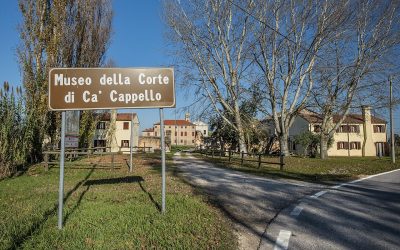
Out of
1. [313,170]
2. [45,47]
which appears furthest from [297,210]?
[45,47]

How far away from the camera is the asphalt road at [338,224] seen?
5023mm

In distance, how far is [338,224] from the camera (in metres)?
6.09

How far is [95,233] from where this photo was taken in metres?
5.15

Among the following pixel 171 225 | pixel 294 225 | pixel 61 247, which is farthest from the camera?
pixel 294 225

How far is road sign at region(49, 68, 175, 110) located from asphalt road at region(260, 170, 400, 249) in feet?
10.1

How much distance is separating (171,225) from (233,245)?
117 cm

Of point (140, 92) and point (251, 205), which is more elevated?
point (140, 92)

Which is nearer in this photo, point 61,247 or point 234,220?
point 61,247

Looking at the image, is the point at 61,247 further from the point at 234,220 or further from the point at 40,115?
the point at 40,115

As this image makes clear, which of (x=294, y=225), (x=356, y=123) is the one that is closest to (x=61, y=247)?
(x=294, y=225)

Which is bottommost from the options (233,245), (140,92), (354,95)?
(233,245)

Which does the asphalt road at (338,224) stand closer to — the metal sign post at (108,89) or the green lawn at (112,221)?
the green lawn at (112,221)

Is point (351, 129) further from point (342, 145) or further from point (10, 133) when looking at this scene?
point (10, 133)

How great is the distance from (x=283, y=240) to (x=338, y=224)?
57.6 inches
